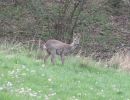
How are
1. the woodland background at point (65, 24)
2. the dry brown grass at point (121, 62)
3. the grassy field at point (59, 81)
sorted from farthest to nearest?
the woodland background at point (65, 24) < the dry brown grass at point (121, 62) < the grassy field at point (59, 81)

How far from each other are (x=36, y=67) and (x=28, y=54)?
3594 millimetres

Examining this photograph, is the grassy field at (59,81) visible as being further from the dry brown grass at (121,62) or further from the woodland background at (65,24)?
the woodland background at (65,24)

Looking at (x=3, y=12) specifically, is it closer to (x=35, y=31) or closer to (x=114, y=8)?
(x=35, y=31)

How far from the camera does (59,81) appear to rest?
1253cm

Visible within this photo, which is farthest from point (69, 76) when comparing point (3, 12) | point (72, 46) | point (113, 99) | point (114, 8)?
point (114, 8)

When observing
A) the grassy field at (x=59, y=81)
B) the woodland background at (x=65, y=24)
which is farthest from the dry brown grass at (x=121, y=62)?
the woodland background at (x=65, y=24)

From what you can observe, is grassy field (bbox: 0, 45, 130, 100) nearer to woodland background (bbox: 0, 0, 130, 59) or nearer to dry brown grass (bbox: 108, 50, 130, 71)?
dry brown grass (bbox: 108, 50, 130, 71)

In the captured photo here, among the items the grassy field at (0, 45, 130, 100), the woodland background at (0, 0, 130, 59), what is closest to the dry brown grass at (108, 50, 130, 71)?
the grassy field at (0, 45, 130, 100)

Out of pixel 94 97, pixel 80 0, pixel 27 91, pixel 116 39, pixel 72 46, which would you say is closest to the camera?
pixel 27 91

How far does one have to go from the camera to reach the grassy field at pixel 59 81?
10609 mm

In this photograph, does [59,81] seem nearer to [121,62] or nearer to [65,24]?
[121,62]

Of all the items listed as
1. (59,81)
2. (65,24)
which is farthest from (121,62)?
(59,81)

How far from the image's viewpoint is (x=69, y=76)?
13.9 meters

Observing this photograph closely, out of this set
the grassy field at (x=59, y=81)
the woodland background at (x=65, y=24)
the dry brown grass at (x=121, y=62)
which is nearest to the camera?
the grassy field at (x=59, y=81)
